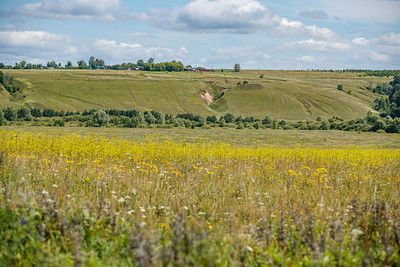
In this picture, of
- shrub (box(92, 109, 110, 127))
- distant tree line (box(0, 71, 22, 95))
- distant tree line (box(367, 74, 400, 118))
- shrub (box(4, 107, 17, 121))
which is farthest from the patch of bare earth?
shrub (box(4, 107, 17, 121))

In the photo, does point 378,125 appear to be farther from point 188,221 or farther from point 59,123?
point 188,221

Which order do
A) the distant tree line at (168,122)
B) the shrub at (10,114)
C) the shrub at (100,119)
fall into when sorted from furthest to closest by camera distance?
the shrub at (10,114) < the shrub at (100,119) < the distant tree line at (168,122)

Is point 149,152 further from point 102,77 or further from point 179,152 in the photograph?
point 102,77

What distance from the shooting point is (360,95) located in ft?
432

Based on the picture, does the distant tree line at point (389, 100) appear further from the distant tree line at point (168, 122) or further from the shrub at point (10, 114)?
the shrub at point (10, 114)

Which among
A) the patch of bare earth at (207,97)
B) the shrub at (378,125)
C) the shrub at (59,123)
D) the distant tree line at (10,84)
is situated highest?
the distant tree line at (10,84)

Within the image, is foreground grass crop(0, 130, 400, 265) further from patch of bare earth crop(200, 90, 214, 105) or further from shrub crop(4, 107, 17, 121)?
patch of bare earth crop(200, 90, 214, 105)

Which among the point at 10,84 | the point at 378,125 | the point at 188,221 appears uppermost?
the point at 10,84

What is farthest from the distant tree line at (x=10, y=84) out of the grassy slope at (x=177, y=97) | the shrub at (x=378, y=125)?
the shrub at (x=378, y=125)

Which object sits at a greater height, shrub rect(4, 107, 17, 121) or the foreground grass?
the foreground grass

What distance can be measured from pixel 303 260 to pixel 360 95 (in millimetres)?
139288

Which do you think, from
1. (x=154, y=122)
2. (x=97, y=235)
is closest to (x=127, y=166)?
(x=97, y=235)

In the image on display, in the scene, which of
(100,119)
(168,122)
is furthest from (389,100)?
(100,119)

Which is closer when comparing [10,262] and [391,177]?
[10,262]
